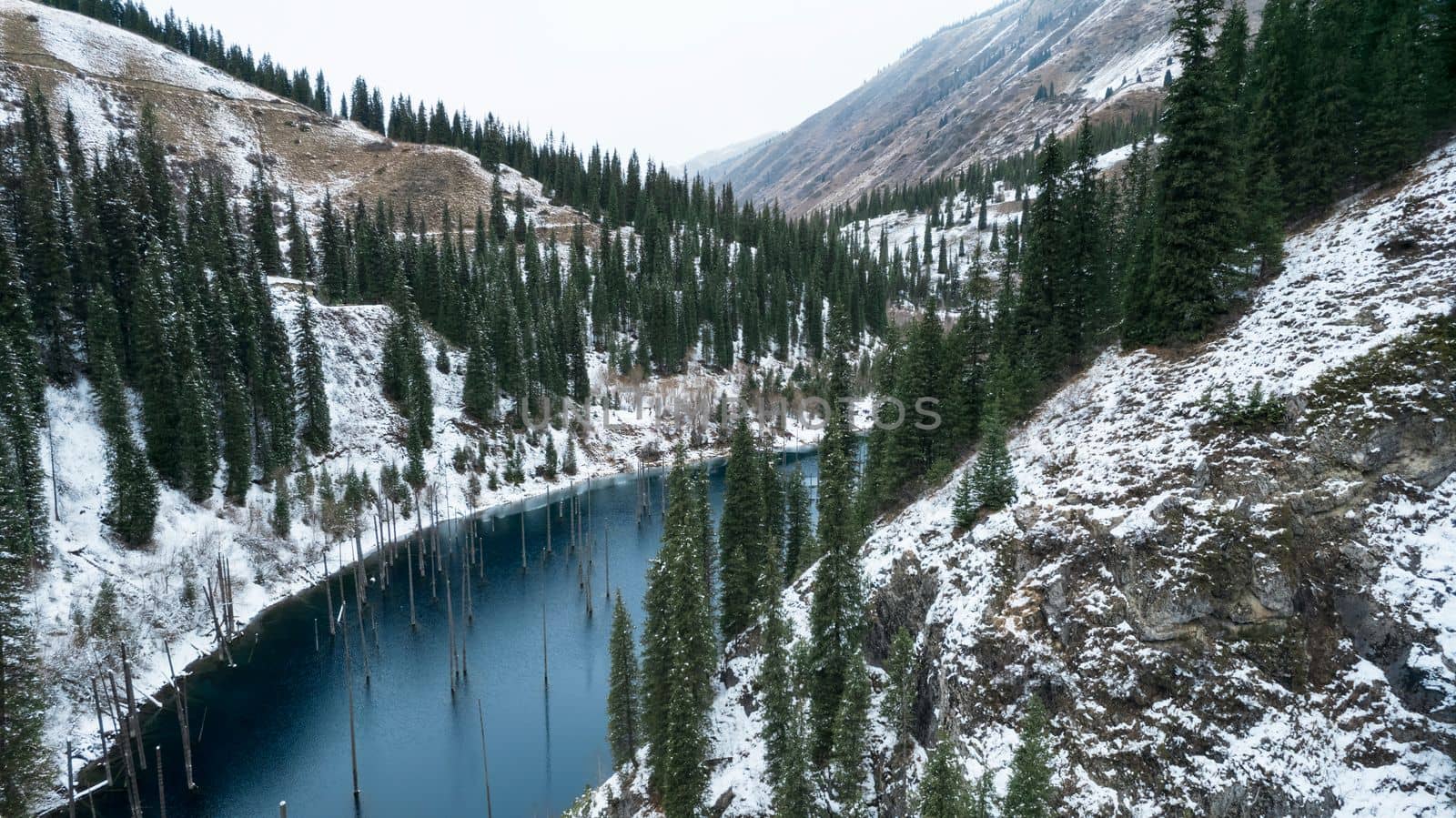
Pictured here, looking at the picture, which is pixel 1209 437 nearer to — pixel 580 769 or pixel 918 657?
pixel 918 657

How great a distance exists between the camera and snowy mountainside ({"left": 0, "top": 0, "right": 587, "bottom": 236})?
12375 centimetres

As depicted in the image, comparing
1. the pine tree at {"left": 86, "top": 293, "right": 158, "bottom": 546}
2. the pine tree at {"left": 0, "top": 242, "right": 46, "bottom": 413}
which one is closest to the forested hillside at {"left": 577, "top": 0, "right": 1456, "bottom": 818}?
the pine tree at {"left": 86, "top": 293, "right": 158, "bottom": 546}

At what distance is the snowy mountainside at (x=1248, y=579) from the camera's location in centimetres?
1795

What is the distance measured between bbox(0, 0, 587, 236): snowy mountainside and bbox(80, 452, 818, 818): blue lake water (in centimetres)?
10671

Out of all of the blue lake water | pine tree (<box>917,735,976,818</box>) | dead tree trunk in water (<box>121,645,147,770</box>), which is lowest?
the blue lake water

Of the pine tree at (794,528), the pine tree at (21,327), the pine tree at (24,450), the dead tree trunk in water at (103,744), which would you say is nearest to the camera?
the dead tree trunk in water at (103,744)

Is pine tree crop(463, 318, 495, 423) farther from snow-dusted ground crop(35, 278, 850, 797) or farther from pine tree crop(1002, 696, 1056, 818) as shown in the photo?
pine tree crop(1002, 696, 1056, 818)

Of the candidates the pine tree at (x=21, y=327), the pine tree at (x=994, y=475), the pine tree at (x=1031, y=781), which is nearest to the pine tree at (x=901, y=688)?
the pine tree at (x=1031, y=781)

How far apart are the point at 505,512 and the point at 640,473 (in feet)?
77.3

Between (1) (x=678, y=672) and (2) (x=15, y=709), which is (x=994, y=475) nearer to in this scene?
(1) (x=678, y=672)

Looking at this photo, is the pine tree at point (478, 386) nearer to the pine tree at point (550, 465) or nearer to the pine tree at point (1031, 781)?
the pine tree at point (550, 465)

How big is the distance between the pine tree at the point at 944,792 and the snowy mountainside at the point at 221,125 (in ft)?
483

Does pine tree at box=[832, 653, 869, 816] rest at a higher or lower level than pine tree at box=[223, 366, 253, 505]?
lower

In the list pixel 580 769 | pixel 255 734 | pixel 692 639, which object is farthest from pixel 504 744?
pixel 692 639
